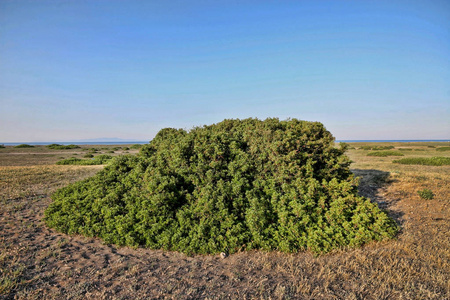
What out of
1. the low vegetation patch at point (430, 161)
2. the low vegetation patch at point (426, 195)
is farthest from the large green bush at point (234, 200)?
the low vegetation patch at point (430, 161)

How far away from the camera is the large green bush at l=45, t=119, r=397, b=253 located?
17.7 feet

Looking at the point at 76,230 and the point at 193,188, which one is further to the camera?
the point at 193,188

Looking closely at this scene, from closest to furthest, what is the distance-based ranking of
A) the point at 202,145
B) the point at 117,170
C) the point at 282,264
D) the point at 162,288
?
1. the point at 162,288
2. the point at 282,264
3. the point at 202,145
4. the point at 117,170

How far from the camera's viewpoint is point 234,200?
5840 millimetres

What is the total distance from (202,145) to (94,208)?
11.4ft

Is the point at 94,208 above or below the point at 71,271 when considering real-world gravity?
above

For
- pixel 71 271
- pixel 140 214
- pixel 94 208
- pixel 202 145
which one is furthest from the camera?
pixel 202 145

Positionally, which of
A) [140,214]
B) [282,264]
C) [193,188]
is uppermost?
[193,188]

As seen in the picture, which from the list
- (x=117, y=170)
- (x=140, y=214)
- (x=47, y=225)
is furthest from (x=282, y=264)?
(x=47, y=225)

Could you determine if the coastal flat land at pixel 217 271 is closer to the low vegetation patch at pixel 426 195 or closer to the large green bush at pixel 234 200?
the large green bush at pixel 234 200

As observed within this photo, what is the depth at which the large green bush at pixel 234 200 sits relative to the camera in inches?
213

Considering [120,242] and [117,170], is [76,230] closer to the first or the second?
[120,242]

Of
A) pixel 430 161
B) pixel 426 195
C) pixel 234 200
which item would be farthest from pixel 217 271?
pixel 430 161

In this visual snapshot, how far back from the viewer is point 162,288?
3.91 m
